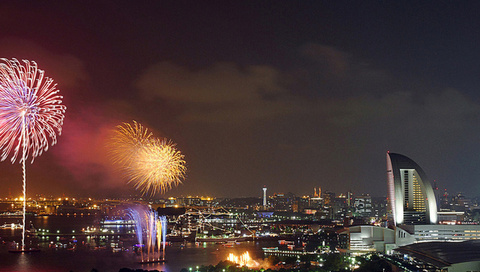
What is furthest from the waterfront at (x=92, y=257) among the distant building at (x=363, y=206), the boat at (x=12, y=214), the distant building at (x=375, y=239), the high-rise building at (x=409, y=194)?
the distant building at (x=363, y=206)

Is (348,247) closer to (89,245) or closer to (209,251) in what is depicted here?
(209,251)

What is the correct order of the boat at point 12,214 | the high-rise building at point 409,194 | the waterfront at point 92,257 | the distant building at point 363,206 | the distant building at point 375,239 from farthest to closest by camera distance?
the distant building at point 363,206
the boat at point 12,214
the high-rise building at point 409,194
the distant building at point 375,239
the waterfront at point 92,257

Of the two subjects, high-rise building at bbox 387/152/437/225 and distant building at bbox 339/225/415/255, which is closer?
distant building at bbox 339/225/415/255

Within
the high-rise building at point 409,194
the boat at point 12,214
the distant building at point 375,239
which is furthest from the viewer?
the boat at point 12,214

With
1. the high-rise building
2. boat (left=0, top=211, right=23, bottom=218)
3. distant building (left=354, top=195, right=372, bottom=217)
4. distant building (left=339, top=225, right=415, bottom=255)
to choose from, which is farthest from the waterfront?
distant building (left=354, top=195, right=372, bottom=217)

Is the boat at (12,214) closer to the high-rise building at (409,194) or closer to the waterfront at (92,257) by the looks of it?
the waterfront at (92,257)

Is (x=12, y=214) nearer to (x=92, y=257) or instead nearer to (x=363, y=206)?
(x=363, y=206)

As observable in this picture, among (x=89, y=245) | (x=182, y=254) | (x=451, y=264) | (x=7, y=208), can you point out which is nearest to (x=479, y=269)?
(x=451, y=264)

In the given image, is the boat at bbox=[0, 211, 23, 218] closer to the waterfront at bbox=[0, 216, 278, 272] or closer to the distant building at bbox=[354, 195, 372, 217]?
the waterfront at bbox=[0, 216, 278, 272]
